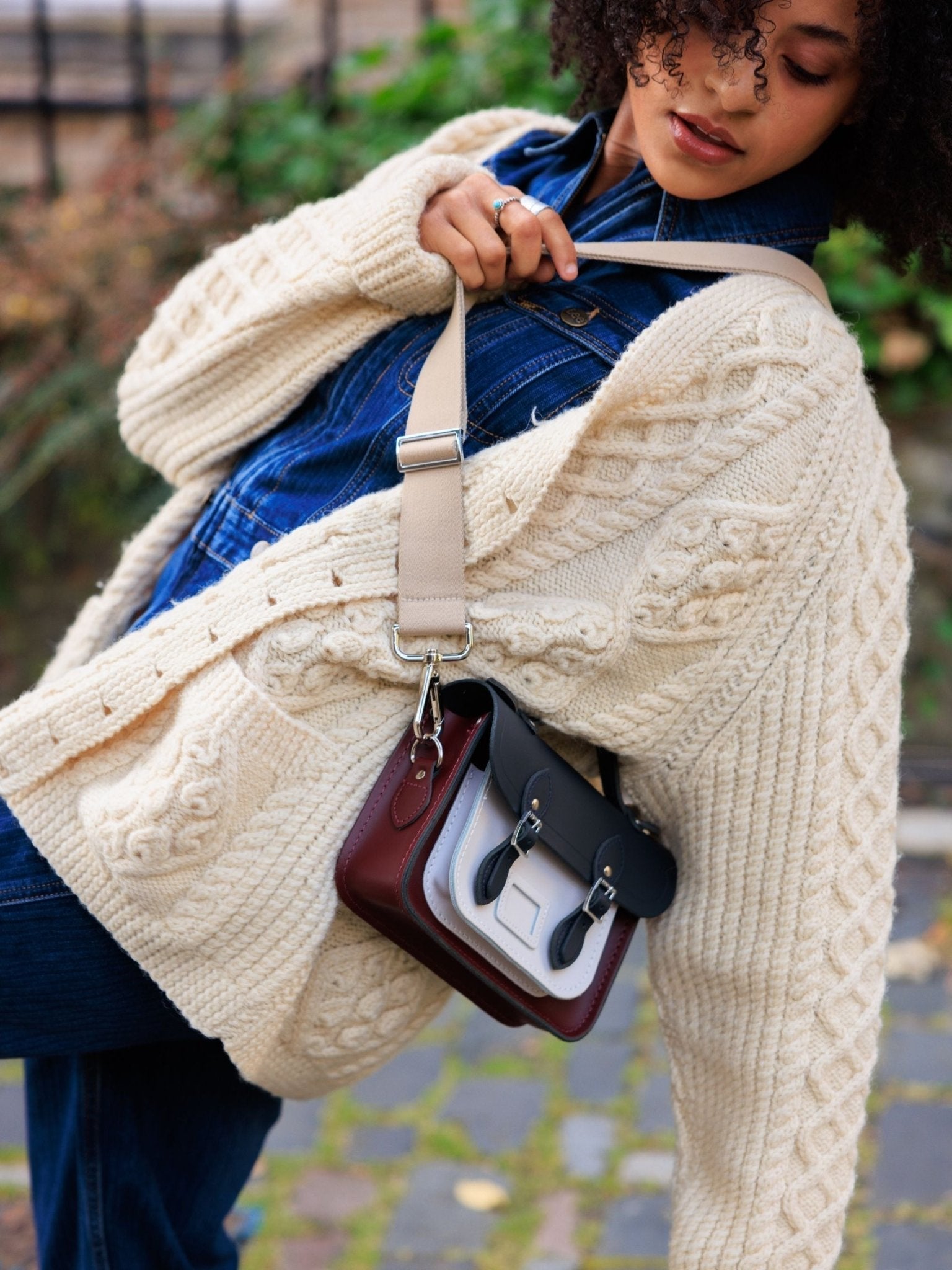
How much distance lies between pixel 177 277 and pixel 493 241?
111 inches

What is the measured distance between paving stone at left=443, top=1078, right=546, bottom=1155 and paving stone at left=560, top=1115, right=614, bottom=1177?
0.08 m

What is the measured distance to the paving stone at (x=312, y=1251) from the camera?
91.5 inches

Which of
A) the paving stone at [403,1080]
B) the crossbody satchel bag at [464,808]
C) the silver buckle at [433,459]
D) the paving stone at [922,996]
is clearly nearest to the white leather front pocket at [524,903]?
the crossbody satchel bag at [464,808]

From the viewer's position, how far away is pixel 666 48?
134 centimetres

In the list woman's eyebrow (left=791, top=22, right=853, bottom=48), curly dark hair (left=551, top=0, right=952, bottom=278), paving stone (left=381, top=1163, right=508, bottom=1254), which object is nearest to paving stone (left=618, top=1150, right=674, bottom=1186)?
paving stone (left=381, top=1163, right=508, bottom=1254)

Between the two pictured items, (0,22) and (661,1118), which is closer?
(661,1118)

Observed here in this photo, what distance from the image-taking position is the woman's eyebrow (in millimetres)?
1297

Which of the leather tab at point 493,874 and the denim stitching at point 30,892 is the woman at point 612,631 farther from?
the leather tab at point 493,874

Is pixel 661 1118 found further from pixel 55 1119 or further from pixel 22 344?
pixel 22 344

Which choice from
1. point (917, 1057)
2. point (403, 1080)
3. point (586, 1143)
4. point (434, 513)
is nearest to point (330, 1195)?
point (403, 1080)

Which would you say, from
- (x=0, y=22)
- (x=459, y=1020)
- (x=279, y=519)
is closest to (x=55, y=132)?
(x=0, y=22)

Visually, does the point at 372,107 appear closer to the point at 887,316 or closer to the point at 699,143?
the point at 887,316

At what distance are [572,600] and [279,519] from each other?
34cm

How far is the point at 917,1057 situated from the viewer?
2.78 m
